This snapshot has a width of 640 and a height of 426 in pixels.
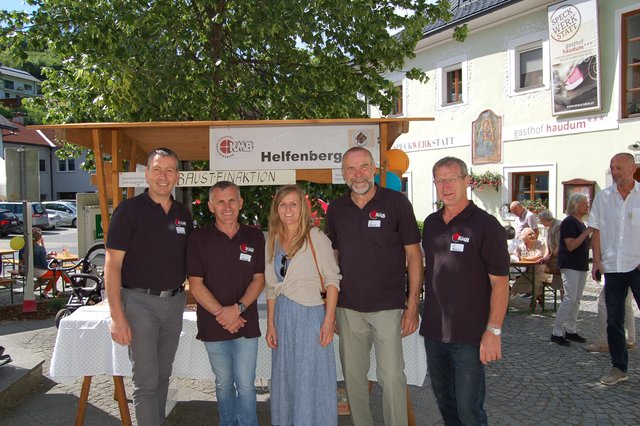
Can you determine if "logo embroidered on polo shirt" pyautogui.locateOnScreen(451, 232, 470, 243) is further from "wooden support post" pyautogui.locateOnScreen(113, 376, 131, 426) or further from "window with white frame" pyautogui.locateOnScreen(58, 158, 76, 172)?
"window with white frame" pyautogui.locateOnScreen(58, 158, 76, 172)

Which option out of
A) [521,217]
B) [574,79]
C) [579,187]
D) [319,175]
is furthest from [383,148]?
[574,79]

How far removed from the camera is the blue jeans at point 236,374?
3.05 meters

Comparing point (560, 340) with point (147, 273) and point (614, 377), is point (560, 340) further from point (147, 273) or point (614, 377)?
point (147, 273)

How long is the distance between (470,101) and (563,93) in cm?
308

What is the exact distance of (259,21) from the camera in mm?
5473

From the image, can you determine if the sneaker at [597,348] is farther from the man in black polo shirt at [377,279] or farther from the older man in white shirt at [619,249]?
the man in black polo shirt at [377,279]

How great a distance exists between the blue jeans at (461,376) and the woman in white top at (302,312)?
2.00 feet

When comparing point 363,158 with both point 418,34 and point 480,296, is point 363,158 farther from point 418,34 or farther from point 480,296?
point 418,34

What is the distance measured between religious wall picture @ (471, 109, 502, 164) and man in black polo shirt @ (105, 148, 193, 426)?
483 inches

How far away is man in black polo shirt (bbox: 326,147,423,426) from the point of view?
2.97 metres

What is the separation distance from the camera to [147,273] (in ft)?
9.61

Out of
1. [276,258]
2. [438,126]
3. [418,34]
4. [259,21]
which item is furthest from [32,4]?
[438,126]

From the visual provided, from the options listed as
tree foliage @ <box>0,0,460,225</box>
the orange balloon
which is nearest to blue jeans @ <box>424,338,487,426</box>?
the orange balloon

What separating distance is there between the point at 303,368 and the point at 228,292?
2.05ft
